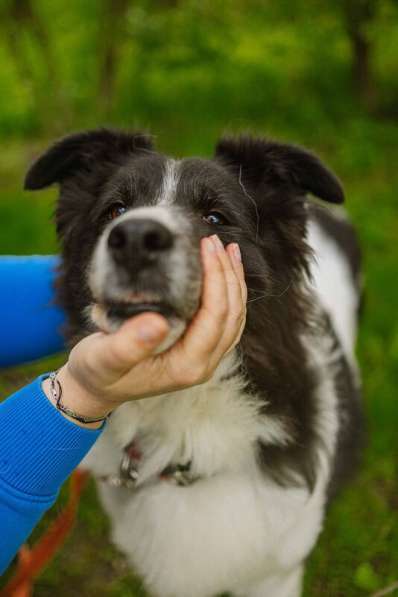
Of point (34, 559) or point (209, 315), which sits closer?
point (209, 315)

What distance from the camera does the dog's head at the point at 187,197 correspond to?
1.95 meters

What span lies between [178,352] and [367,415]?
2.32 metres

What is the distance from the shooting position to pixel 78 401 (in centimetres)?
153

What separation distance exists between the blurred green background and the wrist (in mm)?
1513

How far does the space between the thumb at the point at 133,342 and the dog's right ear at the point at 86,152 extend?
3.80 ft

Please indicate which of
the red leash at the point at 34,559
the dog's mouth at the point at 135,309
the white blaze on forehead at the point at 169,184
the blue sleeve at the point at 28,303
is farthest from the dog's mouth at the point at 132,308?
the red leash at the point at 34,559

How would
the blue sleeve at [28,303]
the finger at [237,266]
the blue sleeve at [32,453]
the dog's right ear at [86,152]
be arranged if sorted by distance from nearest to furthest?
the finger at [237,266], the blue sleeve at [32,453], the dog's right ear at [86,152], the blue sleeve at [28,303]

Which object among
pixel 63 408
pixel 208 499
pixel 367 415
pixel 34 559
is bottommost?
pixel 34 559

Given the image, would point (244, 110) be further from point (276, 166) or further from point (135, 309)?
point (135, 309)

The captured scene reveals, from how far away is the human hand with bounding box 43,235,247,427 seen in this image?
4.33ft

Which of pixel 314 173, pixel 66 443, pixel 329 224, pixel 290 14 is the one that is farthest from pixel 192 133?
pixel 66 443

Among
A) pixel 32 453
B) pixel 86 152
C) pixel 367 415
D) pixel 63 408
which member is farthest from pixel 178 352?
pixel 367 415

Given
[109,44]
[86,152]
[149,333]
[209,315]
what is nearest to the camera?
[149,333]

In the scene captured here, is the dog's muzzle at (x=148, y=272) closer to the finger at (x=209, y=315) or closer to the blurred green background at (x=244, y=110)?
the finger at (x=209, y=315)
